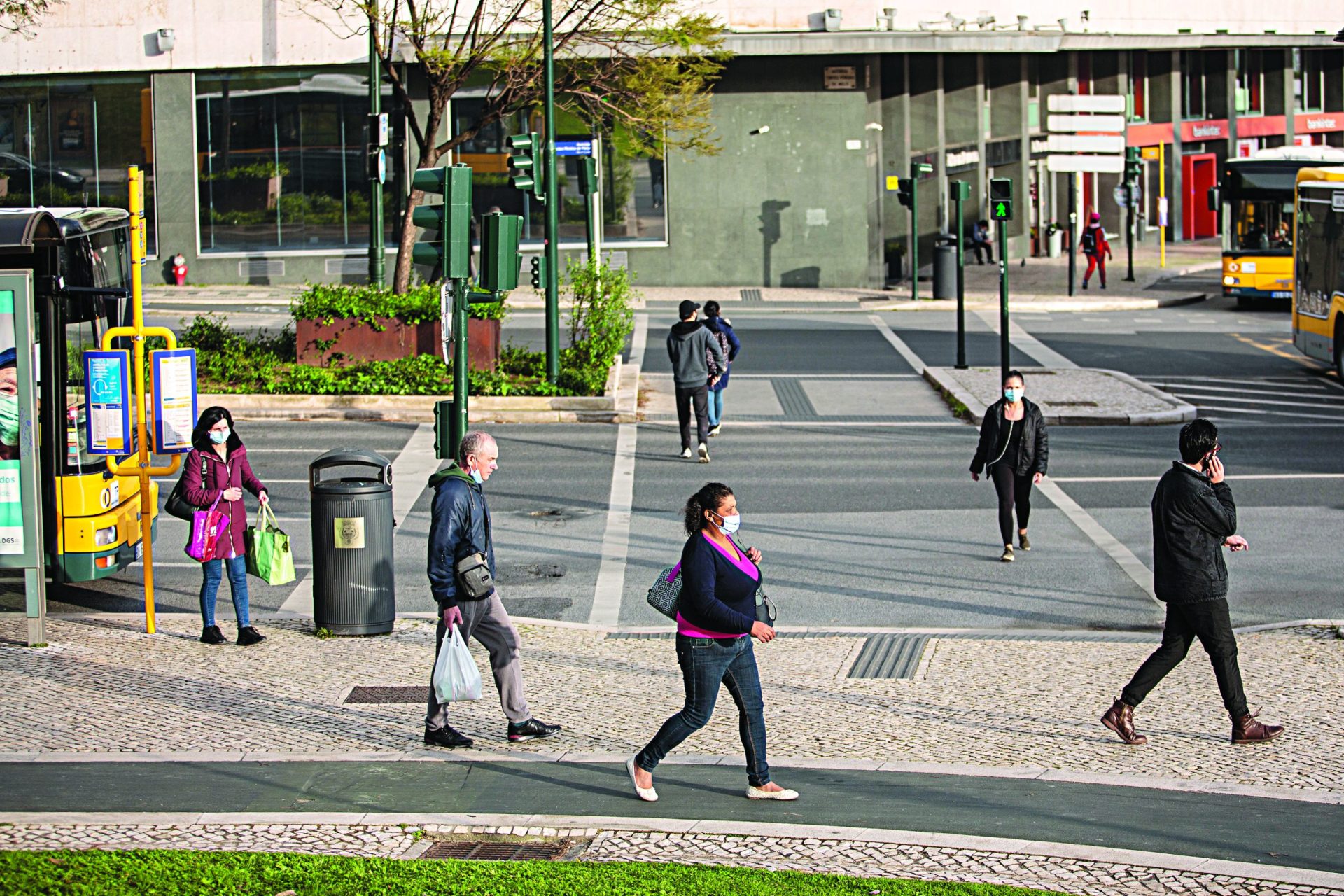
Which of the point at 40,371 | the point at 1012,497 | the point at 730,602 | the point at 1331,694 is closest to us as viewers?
the point at 730,602

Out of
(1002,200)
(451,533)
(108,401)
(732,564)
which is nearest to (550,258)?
(1002,200)

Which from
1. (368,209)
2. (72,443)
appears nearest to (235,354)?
(72,443)

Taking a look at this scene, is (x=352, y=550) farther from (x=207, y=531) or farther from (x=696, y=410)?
(x=696, y=410)

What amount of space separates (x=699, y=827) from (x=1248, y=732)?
3.17 m

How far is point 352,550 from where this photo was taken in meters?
10.8

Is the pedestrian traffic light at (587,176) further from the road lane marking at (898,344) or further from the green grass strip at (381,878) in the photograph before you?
the green grass strip at (381,878)

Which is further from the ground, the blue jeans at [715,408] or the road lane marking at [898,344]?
the road lane marking at [898,344]

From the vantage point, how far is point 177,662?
10.3m

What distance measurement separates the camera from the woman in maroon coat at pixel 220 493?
10.7m

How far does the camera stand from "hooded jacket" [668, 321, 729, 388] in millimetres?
17812

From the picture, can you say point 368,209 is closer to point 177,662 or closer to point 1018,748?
point 177,662

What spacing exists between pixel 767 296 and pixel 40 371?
26.7 m

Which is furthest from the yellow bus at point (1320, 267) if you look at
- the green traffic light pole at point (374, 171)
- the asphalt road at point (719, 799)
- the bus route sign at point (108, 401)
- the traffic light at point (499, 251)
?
the bus route sign at point (108, 401)

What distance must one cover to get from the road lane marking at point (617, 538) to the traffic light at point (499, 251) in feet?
8.13
